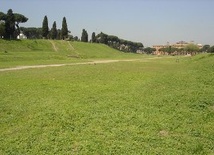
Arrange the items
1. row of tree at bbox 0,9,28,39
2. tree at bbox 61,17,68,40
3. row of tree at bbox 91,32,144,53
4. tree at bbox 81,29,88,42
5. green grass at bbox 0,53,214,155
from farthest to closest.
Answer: row of tree at bbox 91,32,144,53 < tree at bbox 81,29,88,42 < tree at bbox 61,17,68,40 < row of tree at bbox 0,9,28,39 < green grass at bbox 0,53,214,155

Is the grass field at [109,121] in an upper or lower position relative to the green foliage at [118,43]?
lower

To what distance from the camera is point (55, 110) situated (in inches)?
433

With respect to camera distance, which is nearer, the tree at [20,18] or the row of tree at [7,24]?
the row of tree at [7,24]

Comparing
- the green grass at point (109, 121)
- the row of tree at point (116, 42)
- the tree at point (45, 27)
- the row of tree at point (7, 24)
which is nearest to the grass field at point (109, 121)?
the green grass at point (109, 121)

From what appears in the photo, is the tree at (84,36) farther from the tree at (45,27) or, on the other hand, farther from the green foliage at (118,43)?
the tree at (45,27)

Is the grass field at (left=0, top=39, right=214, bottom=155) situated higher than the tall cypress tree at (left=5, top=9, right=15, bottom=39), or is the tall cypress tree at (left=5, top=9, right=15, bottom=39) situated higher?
the tall cypress tree at (left=5, top=9, right=15, bottom=39)

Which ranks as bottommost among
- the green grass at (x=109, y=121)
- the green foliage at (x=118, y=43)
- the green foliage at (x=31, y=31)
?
the green grass at (x=109, y=121)

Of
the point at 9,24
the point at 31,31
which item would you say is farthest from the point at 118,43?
the point at 9,24

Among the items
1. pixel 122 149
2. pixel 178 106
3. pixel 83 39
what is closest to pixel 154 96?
pixel 178 106

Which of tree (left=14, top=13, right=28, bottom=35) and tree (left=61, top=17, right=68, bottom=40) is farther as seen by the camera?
tree (left=61, top=17, right=68, bottom=40)

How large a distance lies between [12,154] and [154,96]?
7.40 meters

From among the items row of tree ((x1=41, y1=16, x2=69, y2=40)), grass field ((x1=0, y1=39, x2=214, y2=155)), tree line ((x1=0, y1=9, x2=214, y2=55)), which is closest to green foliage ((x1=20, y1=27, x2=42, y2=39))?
tree line ((x1=0, y1=9, x2=214, y2=55))

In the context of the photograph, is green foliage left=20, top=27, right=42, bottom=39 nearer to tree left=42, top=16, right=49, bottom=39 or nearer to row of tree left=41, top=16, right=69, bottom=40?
row of tree left=41, top=16, right=69, bottom=40

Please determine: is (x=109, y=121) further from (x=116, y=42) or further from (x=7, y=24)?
(x=116, y=42)
